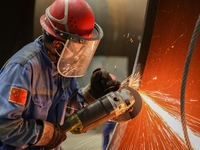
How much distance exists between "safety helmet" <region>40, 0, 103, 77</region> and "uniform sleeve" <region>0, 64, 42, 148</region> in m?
0.21

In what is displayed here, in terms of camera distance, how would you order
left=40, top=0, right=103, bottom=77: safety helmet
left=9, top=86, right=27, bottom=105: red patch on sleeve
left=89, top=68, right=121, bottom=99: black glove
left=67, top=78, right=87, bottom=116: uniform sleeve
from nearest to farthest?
1. left=9, top=86, right=27, bottom=105: red patch on sleeve
2. left=40, top=0, right=103, bottom=77: safety helmet
3. left=89, top=68, right=121, bottom=99: black glove
4. left=67, top=78, right=87, bottom=116: uniform sleeve

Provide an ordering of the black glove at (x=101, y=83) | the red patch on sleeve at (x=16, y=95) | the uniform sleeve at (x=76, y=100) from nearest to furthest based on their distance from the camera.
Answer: the red patch on sleeve at (x=16, y=95), the black glove at (x=101, y=83), the uniform sleeve at (x=76, y=100)

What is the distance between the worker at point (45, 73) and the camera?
121 centimetres

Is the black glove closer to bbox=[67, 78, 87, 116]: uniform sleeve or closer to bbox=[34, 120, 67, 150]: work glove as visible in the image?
bbox=[67, 78, 87, 116]: uniform sleeve

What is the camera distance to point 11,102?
1.20 meters

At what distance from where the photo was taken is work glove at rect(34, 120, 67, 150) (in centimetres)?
133

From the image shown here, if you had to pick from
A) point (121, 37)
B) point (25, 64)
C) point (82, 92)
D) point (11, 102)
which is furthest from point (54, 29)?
point (121, 37)

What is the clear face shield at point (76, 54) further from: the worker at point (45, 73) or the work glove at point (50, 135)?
the work glove at point (50, 135)

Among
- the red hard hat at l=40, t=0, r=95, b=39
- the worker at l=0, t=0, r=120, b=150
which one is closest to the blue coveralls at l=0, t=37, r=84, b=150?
the worker at l=0, t=0, r=120, b=150

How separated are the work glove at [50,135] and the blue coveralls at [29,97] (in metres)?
0.03

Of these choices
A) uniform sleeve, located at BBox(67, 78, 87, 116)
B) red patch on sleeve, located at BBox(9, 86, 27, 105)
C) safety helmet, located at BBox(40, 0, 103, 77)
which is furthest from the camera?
uniform sleeve, located at BBox(67, 78, 87, 116)

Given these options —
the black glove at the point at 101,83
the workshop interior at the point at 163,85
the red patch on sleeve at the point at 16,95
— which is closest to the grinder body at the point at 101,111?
the workshop interior at the point at 163,85

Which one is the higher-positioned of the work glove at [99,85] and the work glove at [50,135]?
the work glove at [99,85]

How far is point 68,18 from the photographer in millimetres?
1305
